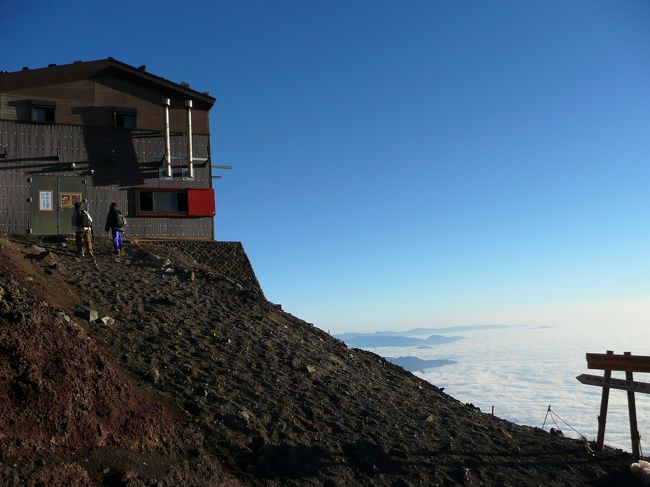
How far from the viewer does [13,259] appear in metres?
15.6

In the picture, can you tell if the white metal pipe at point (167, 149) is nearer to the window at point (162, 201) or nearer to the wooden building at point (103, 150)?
the wooden building at point (103, 150)

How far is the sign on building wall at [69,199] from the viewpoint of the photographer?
2545 centimetres

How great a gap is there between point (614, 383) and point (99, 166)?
2171 cm

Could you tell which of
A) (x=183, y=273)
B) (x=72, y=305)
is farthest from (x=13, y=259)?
(x=183, y=273)

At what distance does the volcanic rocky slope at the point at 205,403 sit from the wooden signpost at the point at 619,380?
0.71 meters

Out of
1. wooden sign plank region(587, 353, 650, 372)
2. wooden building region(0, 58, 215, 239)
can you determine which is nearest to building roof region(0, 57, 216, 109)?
wooden building region(0, 58, 215, 239)

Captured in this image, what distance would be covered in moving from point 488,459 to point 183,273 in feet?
41.7

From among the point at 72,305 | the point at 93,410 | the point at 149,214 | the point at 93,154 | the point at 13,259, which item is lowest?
the point at 93,410

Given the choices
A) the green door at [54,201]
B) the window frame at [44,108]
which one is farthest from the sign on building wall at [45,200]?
the window frame at [44,108]

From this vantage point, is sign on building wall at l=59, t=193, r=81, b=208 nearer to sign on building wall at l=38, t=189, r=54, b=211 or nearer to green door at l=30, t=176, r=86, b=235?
green door at l=30, t=176, r=86, b=235

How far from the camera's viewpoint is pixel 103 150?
86.0 ft

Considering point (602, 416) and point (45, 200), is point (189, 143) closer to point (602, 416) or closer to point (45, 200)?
point (45, 200)

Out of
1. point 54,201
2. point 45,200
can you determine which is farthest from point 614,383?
point 45,200

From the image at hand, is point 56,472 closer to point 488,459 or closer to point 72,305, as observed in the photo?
point 72,305
